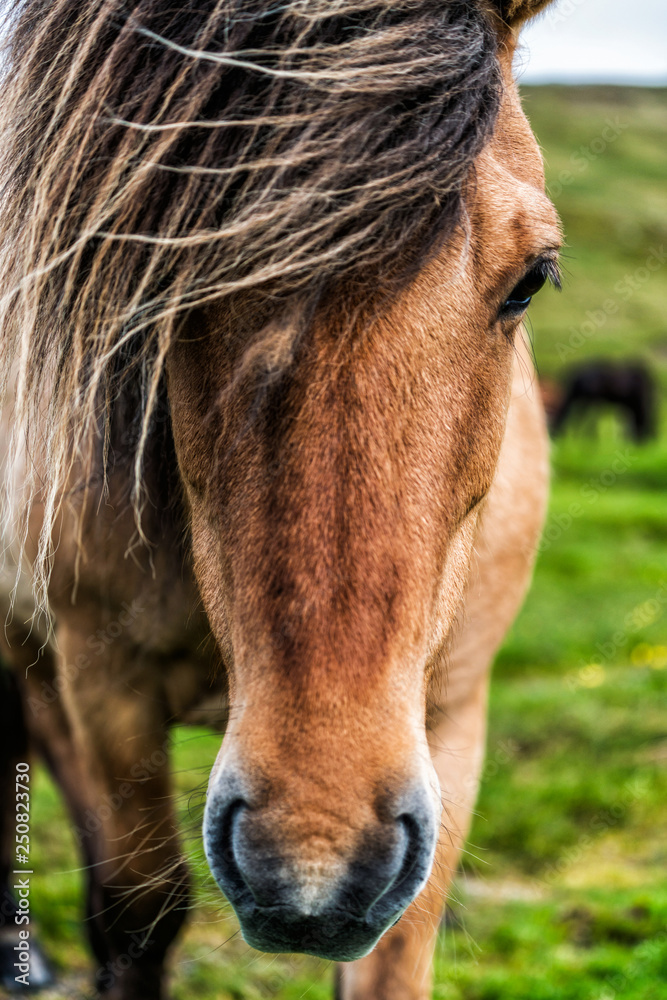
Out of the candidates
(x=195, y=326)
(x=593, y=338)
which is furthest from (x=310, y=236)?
(x=593, y=338)

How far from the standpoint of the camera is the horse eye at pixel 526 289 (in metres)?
1.54

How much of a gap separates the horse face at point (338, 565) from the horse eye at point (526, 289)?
0.05 m

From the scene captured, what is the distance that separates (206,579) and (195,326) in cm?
43

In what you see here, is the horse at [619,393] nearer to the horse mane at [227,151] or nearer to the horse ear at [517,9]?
the horse ear at [517,9]

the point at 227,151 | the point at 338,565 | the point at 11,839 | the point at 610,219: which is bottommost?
the point at 610,219

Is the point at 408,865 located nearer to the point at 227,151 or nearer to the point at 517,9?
the point at 227,151

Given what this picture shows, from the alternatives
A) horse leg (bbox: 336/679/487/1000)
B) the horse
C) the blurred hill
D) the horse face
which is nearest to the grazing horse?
the horse face

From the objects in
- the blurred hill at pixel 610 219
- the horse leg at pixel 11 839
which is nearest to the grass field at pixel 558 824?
the horse leg at pixel 11 839

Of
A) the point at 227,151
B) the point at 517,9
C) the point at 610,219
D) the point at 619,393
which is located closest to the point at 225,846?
the point at 227,151

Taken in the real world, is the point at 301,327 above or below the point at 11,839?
above

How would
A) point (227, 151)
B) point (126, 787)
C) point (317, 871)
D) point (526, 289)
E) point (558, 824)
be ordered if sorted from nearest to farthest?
1. point (317, 871)
2. point (227, 151)
3. point (526, 289)
4. point (126, 787)
5. point (558, 824)

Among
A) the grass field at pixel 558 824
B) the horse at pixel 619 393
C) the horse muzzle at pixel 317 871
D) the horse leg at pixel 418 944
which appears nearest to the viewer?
the horse muzzle at pixel 317 871

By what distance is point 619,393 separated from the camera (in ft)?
76.0

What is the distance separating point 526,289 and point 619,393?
2286 centimetres
